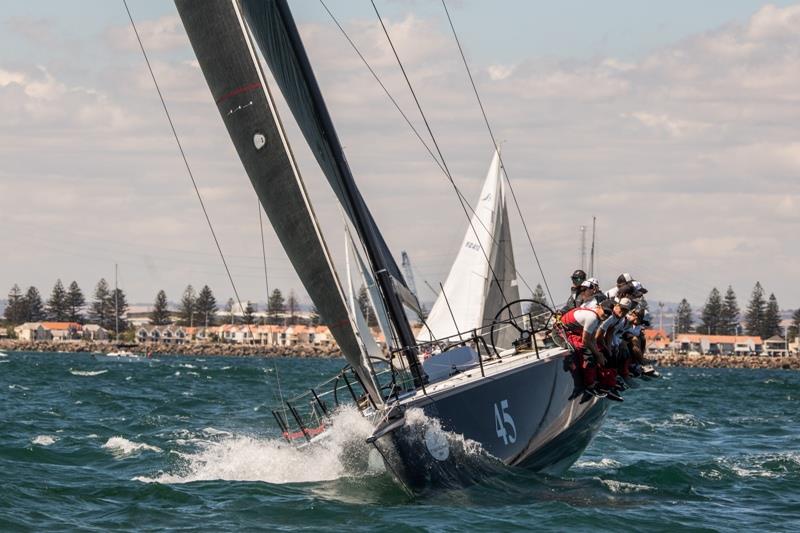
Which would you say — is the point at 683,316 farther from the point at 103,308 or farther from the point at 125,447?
the point at 125,447

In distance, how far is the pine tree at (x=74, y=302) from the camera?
170 m

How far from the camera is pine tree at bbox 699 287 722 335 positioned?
16612 cm

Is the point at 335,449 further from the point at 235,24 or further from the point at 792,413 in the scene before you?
the point at 792,413

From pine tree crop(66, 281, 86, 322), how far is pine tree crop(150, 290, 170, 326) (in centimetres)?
939

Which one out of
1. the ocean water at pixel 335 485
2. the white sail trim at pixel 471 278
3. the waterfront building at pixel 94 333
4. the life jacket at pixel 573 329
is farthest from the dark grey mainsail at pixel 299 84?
the waterfront building at pixel 94 333

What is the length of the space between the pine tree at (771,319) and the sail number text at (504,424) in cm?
14647

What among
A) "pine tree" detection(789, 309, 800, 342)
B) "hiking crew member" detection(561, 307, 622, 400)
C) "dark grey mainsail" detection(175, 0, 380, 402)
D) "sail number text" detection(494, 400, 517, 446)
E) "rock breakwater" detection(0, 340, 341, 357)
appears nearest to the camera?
"sail number text" detection(494, 400, 517, 446)

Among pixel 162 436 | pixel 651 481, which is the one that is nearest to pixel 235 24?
pixel 651 481

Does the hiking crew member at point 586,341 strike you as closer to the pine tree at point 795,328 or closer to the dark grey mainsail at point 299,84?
the dark grey mainsail at point 299,84

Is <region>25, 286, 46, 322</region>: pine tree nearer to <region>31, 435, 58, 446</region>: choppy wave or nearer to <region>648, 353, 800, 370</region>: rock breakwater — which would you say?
<region>648, 353, 800, 370</region>: rock breakwater

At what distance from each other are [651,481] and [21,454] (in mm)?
7429

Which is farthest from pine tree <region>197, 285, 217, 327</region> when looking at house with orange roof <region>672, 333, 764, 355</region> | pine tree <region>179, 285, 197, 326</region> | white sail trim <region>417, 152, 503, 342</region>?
white sail trim <region>417, 152, 503, 342</region>

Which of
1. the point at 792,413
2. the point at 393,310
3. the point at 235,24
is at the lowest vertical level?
the point at 792,413

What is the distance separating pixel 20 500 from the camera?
→ 39.9 feet
